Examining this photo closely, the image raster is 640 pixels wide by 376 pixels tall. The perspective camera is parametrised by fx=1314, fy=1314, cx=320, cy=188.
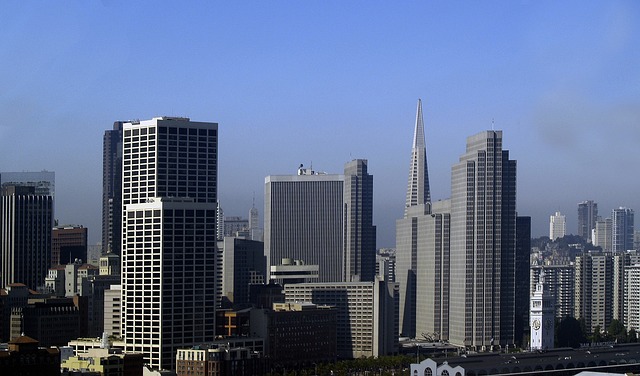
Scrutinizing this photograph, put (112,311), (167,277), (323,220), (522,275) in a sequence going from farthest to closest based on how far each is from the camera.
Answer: (323,220) → (522,275) → (112,311) → (167,277)

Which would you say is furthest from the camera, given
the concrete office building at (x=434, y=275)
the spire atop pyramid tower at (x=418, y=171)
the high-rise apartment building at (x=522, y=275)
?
the spire atop pyramid tower at (x=418, y=171)

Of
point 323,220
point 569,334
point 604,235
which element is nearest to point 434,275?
point 569,334

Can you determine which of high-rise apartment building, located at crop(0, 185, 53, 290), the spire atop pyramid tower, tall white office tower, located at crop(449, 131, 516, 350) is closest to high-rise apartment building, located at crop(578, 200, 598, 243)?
the spire atop pyramid tower

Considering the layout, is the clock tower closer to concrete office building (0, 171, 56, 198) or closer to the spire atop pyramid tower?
concrete office building (0, 171, 56, 198)

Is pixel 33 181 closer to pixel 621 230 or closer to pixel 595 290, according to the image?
pixel 595 290

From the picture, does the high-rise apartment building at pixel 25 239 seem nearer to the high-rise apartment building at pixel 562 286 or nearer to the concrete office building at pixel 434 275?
the concrete office building at pixel 434 275

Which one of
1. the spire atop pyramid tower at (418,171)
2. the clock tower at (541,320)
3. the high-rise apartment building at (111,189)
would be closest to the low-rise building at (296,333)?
the clock tower at (541,320)
